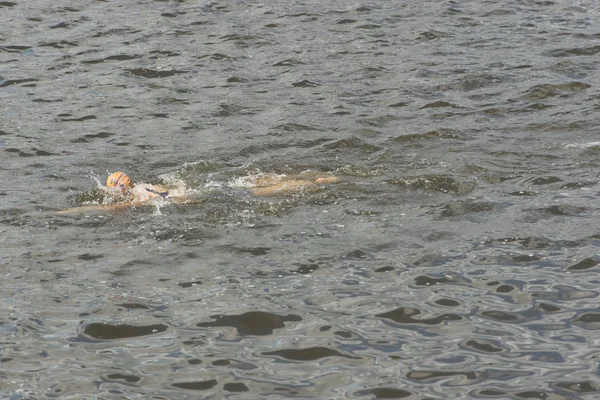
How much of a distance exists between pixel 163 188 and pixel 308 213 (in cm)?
237

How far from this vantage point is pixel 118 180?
12398 millimetres

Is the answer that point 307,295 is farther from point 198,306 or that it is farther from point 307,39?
point 307,39

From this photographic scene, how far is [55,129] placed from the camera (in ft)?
50.3

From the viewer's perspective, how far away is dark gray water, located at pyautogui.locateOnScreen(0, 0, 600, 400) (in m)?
8.02

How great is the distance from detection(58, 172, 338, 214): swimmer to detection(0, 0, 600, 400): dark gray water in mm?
223

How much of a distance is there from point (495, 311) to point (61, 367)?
4148 mm

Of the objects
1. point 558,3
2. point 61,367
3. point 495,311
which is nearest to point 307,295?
point 495,311

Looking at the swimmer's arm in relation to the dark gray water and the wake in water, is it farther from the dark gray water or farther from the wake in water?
the dark gray water

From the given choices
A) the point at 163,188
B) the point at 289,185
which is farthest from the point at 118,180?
the point at 289,185

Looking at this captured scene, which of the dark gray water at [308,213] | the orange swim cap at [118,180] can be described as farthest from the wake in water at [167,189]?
the dark gray water at [308,213]

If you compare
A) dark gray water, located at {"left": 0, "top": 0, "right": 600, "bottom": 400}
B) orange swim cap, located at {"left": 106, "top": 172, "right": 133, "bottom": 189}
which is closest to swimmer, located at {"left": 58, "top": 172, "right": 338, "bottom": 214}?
orange swim cap, located at {"left": 106, "top": 172, "right": 133, "bottom": 189}

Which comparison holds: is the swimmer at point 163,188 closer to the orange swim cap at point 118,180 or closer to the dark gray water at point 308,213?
the orange swim cap at point 118,180

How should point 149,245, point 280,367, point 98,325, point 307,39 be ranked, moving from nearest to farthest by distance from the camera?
point 280,367, point 98,325, point 149,245, point 307,39

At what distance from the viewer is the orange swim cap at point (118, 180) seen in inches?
486
